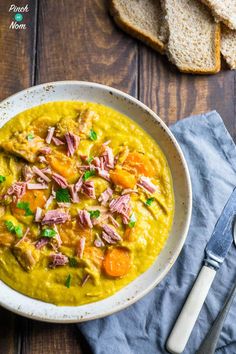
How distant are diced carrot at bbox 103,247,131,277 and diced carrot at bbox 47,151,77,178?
2.09 ft

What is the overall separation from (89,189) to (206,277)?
1.13m

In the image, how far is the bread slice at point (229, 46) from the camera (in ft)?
15.5

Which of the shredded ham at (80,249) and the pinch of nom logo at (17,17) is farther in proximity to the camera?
the pinch of nom logo at (17,17)

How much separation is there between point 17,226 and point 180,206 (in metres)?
1.21

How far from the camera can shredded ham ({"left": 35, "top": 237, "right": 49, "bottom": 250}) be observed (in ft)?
12.4

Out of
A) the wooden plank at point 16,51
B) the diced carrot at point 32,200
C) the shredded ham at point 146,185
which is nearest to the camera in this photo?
the diced carrot at point 32,200

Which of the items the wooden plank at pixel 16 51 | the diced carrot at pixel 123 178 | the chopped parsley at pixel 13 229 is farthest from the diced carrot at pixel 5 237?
the wooden plank at pixel 16 51

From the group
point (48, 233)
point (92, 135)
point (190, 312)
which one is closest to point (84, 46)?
point (92, 135)

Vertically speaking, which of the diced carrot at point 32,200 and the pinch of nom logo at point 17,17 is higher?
the pinch of nom logo at point 17,17

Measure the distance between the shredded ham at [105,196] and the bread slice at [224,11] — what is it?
1915 mm

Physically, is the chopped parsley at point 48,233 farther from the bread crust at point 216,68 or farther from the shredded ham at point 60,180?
the bread crust at point 216,68

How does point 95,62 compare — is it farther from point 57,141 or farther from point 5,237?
point 5,237

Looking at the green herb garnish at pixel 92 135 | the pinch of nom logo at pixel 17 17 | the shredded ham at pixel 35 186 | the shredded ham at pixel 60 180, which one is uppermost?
the pinch of nom logo at pixel 17 17

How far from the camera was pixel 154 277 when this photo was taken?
3900 mm
